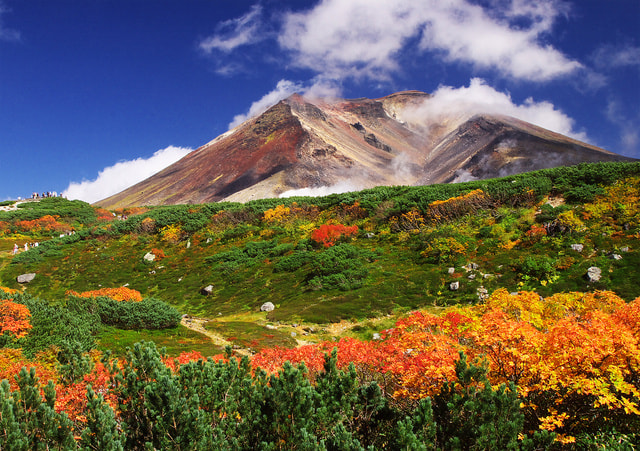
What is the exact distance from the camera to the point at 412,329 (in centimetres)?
1116

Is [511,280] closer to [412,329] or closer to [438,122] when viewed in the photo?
[412,329]

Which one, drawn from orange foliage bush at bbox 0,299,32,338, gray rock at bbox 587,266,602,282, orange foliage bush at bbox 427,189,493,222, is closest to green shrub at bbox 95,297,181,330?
orange foliage bush at bbox 0,299,32,338

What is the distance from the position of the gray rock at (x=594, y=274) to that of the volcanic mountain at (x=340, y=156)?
251 ft

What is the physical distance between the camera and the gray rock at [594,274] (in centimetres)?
1716

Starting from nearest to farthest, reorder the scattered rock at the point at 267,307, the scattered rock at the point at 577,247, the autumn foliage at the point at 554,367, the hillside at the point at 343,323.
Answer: the hillside at the point at 343,323, the autumn foliage at the point at 554,367, the scattered rock at the point at 577,247, the scattered rock at the point at 267,307

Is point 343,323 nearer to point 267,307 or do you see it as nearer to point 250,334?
point 250,334

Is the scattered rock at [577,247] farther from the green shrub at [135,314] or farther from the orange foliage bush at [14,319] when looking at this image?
the orange foliage bush at [14,319]

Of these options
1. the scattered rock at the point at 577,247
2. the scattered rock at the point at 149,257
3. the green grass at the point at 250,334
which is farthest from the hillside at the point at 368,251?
the green grass at the point at 250,334

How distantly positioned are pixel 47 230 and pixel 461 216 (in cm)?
5446

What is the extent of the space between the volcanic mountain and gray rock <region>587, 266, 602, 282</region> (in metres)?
76.5

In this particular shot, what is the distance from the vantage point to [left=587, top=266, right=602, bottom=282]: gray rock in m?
17.2

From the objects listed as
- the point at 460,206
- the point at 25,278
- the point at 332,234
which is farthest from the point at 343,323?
the point at 25,278

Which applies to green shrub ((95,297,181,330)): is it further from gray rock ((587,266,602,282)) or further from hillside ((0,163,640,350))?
gray rock ((587,266,602,282))

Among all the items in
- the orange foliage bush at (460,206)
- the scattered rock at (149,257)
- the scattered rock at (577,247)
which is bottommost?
the scattered rock at (577,247)
